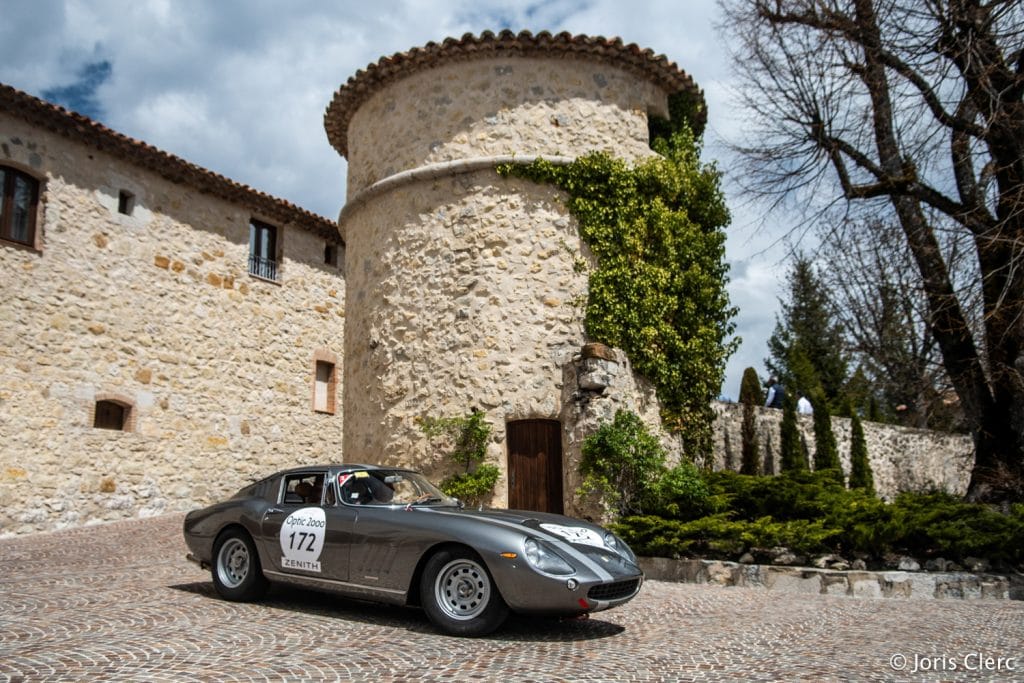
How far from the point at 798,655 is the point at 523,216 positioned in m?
8.76

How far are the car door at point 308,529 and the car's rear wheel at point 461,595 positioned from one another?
2.91 ft

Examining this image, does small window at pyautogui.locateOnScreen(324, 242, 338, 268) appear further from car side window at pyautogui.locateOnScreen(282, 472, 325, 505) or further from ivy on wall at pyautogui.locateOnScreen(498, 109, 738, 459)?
car side window at pyautogui.locateOnScreen(282, 472, 325, 505)

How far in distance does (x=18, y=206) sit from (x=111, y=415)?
4.13m

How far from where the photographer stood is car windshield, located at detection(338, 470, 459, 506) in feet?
21.9

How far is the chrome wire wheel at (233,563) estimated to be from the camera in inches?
277

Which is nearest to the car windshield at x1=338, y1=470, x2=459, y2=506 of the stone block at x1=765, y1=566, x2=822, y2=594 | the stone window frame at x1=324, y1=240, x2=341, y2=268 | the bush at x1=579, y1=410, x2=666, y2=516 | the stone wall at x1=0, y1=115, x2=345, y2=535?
the stone block at x1=765, y1=566, x2=822, y2=594

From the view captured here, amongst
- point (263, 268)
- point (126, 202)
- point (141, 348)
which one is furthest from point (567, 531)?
point (263, 268)

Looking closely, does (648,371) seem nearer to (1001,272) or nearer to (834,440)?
(1001,272)

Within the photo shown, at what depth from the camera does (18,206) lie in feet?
46.9

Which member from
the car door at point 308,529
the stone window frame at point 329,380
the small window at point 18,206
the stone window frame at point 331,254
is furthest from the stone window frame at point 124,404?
the car door at point 308,529

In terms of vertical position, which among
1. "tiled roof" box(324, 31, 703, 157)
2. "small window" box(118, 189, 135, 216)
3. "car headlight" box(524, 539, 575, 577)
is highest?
"tiled roof" box(324, 31, 703, 157)

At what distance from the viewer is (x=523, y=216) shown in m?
12.8

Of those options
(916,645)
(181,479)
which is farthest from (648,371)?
(181,479)

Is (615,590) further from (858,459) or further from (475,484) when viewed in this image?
(858,459)
